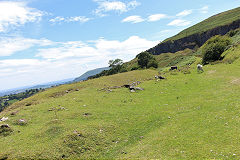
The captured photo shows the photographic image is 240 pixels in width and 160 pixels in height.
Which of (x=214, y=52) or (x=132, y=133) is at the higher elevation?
(x=214, y=52)

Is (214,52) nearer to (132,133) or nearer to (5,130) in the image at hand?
(132,133)

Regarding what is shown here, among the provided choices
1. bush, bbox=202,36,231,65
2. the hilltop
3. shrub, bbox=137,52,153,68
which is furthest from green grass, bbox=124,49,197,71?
the hilltop

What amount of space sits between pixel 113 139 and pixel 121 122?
3.42m

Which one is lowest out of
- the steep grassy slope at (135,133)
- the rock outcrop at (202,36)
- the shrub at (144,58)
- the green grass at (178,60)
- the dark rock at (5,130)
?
the steep grassy slope at (135,133)

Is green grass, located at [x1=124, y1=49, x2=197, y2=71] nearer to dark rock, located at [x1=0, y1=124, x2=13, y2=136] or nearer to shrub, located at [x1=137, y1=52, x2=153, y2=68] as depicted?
shrub, located at [x1=137, y1=52, x2=153, y2=68]

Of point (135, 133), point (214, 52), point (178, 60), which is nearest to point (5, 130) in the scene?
point (135, 133)

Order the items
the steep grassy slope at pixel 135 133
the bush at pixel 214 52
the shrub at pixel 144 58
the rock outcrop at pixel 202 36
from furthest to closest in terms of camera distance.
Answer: the rock outcrop at pixel 202 36
the shrub at pixel 144 58
the bush at pixel 214 52
the steep grassy slope at pixel 135 133

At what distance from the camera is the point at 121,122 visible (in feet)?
60.3

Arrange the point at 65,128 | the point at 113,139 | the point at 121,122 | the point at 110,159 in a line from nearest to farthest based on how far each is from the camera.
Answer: the point at 110,159, the point at 113,139, the point at 65,128, the point at 121,122

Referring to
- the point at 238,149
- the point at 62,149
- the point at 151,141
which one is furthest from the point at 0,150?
the point at 238,149

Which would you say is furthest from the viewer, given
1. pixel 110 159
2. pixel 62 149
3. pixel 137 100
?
pixel 137 100

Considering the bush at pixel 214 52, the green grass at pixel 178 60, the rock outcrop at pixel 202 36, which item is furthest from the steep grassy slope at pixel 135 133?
the rock outcrop at pixel 202 36

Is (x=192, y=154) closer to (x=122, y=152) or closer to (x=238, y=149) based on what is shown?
(x=238, y=149)

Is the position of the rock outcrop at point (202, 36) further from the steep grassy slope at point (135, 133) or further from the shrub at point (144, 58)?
the steep grassy slope at point (135, 133)
